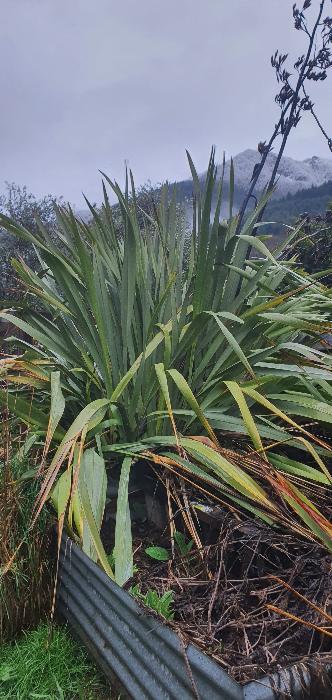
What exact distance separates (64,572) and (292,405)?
2.79 ft

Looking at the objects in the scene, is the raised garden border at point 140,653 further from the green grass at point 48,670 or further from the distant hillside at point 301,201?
the distant hillside at point 301,201

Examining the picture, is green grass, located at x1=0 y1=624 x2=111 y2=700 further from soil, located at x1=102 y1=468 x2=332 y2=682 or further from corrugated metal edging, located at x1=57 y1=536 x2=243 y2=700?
soil, located at x1=102 y1=468 x2=332 y2=682

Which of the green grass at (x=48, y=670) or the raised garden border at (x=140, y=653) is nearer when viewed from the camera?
the raised garden border at (x=140, y=653)

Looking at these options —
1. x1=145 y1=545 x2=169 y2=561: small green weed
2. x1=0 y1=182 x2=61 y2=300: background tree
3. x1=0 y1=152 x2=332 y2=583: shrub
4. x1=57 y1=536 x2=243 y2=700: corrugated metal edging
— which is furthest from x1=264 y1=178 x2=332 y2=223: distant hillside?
x1=57 y1=536 x2=243 y2=700: corrugated metal edging

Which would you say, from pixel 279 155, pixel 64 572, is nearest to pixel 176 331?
pixel 64 572

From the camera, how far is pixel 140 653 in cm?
126

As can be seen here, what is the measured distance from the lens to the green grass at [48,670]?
141 centimetres

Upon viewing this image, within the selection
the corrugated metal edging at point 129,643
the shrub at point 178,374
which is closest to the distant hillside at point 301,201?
the shrub at point 178,374

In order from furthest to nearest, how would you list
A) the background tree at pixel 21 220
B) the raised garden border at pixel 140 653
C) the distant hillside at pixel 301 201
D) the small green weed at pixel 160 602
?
the distant hillside at pixel 301 201
the background tree at pixel 21 220
the small green weed at pixel 160 602
the raised garden border at pixel 140 653

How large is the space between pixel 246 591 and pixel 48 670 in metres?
0.55

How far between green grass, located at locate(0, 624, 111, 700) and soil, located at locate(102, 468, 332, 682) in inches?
9.7

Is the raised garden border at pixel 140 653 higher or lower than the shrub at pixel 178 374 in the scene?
lower

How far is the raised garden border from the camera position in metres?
1.02

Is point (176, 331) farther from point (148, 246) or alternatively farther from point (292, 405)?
point (148, 246)
